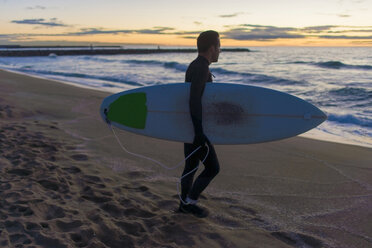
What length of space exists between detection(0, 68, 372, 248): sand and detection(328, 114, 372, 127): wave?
2.25m

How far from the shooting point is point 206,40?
256cm

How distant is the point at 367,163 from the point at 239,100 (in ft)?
7.88

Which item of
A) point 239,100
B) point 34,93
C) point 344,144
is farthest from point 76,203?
point 34,93

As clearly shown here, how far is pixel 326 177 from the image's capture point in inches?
152

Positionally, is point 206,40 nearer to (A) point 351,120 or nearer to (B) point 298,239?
(B) point 298,239

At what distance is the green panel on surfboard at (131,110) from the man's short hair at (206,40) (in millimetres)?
1024

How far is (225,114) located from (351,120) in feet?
17.9

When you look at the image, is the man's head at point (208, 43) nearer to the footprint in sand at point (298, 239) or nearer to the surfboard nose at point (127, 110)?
the surfboard nose at point (127, 110)

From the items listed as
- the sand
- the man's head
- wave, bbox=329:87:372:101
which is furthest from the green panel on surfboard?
wave, bbox=329:87:372:101

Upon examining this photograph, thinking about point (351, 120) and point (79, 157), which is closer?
point (79, 157)

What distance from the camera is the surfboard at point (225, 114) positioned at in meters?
3.06

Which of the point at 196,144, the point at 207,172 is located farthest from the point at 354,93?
the point at 196,144

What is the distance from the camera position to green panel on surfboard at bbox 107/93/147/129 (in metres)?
3.34

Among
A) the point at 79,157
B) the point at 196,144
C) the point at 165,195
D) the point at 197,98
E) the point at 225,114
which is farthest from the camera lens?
the point at 79,157
